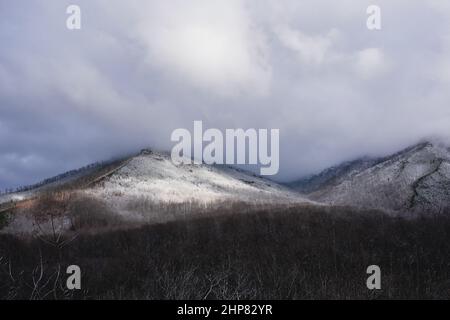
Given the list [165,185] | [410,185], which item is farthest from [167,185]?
[410,185]

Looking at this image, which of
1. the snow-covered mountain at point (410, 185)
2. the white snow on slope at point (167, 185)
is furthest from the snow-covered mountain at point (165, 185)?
the snow-covered mountain at point (410, 185)

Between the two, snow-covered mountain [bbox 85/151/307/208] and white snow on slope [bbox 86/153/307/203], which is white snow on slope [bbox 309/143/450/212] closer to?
white snow on slope [bbox 86/153/307/203]

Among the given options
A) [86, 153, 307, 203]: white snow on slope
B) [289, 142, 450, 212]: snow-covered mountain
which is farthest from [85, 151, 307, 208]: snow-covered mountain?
[289, 142, 450, 212]: snow-covered mountain

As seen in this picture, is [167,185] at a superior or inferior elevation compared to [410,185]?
superior

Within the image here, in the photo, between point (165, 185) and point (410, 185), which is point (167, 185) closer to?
point (165, 185)

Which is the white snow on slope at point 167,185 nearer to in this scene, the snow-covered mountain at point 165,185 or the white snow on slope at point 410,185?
the snow-covered mountain at point 165,185

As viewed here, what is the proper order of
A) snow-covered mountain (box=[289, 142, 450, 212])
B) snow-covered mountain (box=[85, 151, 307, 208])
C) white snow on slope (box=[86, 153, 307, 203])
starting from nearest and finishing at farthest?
snow-covered mountain (box=[289, 142, 450, 212]) → snow-covered mountain (box=[85, 151, 307, 208]) → white snow on slope (box=[86, 153, 307, 203])

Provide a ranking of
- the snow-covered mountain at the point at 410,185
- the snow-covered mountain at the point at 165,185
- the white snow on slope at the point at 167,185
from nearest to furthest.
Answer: the snow-covered mountain at the point at 410,185 → the snow-covered mountain at the point at 165,185 → the white snow on slope at the point at 167,185

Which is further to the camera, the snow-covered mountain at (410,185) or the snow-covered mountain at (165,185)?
the snow-covered mountain at (165,185)

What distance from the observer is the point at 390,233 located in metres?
27.5
